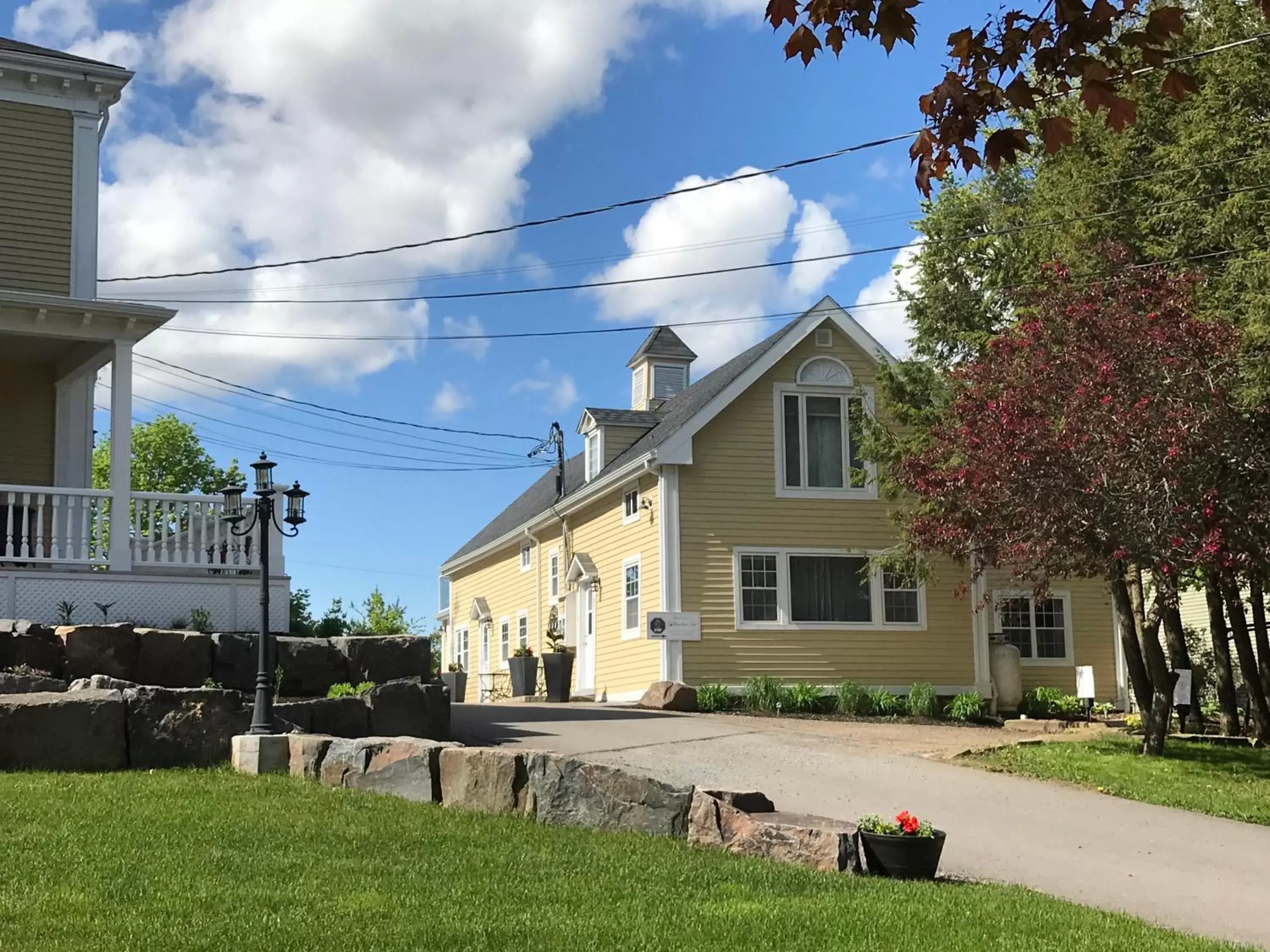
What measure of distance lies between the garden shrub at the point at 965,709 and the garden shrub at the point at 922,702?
300 mm

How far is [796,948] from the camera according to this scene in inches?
231

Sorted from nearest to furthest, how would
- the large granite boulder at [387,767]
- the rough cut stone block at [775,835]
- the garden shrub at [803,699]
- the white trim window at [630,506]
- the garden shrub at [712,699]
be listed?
1. the rough cut stone block at [775,835]
2. the large granite boulder at [387,767]
3. the garden shrub at [712,699]
4. the garden shrub at [803,699]
5. the white trim window at [630,506]

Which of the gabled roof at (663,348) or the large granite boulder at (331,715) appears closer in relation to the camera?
the large granite boulder at (331,715)

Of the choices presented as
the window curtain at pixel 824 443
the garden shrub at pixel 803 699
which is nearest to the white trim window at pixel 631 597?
the garden shrub at pixel 803 699

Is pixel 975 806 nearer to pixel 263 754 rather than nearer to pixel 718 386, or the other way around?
pixel 263 754

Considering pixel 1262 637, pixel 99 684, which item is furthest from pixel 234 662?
pixel 1262 637

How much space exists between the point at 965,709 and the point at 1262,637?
501 centimetres

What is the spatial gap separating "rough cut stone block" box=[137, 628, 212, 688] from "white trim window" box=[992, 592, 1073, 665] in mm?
14482

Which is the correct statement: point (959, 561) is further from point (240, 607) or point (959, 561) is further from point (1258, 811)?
point (240, 607)

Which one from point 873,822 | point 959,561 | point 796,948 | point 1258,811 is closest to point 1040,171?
point 959,561

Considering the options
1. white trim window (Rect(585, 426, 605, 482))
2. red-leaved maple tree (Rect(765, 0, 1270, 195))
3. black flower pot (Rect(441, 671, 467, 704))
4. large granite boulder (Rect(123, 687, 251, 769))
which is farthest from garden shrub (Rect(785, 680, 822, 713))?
red-leaved maple tree (Rect(765, 0, 1270, 195))

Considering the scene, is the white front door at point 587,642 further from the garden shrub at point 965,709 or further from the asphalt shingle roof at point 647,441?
the garden shrub at point 965,709

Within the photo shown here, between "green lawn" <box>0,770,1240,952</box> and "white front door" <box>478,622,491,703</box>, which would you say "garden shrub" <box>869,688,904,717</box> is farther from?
"green lawn" <box>0,770,1240,952</box>

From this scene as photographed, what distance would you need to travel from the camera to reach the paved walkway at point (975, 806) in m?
8.47
